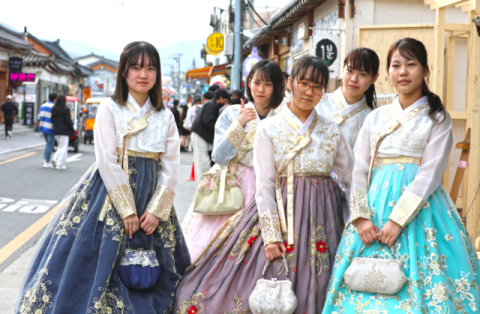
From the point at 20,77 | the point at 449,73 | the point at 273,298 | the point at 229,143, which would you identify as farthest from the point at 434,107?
the point at 20,77

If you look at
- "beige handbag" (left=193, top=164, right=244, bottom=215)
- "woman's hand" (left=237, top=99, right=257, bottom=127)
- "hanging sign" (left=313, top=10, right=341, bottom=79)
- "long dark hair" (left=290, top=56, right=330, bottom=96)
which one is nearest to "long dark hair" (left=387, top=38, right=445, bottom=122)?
"long dark hair" (left=290, top=56, right=330, bottom=96)

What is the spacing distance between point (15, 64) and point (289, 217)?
29556 mm

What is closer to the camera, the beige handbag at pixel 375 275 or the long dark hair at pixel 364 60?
the beige handbag at pixel 375 275

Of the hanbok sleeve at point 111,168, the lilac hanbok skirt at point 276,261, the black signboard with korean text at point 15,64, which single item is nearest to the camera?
the lilac hanbok skirt at point 276,261

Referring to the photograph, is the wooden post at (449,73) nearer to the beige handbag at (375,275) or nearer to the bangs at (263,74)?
the bangs at (263,74)

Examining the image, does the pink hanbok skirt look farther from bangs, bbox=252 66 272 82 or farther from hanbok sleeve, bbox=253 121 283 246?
hanbok sleeve, bbox=253 121 283 246

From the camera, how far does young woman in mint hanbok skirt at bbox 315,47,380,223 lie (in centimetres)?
354

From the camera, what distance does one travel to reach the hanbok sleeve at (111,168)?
3102 millimetres

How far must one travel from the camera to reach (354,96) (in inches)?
144

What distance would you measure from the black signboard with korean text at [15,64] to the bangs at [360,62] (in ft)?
95.1

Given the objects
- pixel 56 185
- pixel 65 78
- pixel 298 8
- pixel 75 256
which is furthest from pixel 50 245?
pixel 65 78

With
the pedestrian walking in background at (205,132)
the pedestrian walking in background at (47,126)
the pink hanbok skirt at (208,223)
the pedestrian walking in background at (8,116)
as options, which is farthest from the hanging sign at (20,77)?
the pink hanbok skirt at (208,223)

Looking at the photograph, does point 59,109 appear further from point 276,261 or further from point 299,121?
point 276,261

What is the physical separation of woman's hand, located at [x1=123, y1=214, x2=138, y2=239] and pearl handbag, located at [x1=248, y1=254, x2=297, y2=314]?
0.84m
